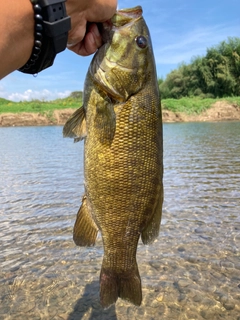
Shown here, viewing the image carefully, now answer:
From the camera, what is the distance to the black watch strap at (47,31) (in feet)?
5.89

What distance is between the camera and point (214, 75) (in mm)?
57531

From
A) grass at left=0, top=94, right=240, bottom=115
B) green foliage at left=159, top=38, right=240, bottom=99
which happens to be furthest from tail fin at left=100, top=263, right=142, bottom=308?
green foliage at left=159, top=38, right=240, bottom=99

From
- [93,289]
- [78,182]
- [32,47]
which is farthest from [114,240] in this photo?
[78,182]

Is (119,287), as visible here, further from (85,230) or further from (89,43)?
(89,43)

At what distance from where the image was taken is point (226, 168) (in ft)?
38.9

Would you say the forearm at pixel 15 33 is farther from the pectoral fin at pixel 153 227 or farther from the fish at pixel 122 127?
the pectoral fin at pixel 153 227

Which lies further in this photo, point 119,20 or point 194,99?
point 194,99

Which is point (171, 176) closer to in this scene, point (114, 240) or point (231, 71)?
point (114, 240)

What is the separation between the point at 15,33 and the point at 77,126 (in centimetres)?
96

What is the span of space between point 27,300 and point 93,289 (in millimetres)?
821

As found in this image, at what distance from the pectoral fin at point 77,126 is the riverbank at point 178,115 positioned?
44000 millimetres

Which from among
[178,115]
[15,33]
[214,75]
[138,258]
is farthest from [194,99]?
[15,33]

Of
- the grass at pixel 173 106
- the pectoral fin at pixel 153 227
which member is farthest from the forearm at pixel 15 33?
the grass at pixel 173 106

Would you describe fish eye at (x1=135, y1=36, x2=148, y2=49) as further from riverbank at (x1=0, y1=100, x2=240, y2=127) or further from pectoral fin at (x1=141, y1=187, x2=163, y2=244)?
riverbank at (x1=0, y1=100, x2=240, y2=127)
